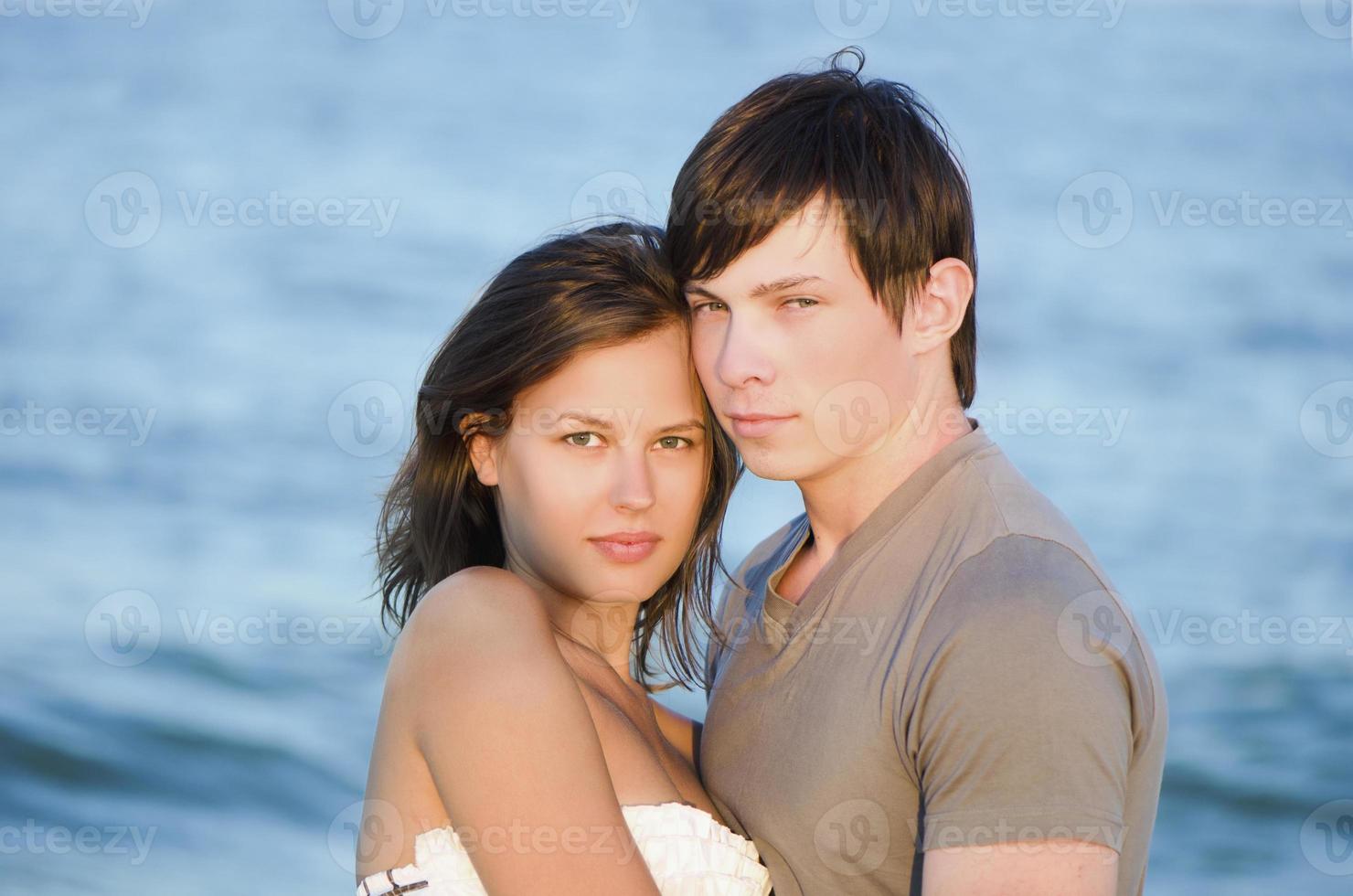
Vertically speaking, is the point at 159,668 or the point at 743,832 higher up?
the point at 159,668

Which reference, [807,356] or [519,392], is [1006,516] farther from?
[519,392]

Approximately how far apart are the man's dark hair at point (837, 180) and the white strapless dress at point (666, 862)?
86 cm

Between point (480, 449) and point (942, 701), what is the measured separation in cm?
106

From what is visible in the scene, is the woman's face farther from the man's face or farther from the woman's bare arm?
the woman's bare arm

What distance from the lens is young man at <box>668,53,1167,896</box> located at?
6.11ft

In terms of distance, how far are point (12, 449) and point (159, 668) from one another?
2319 mm

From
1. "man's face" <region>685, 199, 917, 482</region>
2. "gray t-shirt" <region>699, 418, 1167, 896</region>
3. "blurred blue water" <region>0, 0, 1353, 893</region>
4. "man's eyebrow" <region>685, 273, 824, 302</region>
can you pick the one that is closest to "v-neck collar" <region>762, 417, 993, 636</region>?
"gray t-shirt" <region>699, 418, 1167, 896</region>

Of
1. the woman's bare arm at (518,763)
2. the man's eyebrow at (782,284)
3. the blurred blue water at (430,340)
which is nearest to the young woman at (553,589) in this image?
the woman's bare arm at (518,763)

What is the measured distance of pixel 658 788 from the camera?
2416 millimetres

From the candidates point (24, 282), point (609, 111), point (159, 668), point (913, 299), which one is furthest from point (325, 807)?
point (609, 111)

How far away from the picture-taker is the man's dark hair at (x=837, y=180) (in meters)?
2.29

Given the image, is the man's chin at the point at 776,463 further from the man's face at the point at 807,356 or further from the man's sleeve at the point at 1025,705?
the man's sleeve at the point at 1025,705

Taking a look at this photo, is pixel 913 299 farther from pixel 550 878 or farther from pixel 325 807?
pixel 325 807

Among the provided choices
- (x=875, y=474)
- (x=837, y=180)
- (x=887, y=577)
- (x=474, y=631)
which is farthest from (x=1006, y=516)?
(x=474, y=631)
